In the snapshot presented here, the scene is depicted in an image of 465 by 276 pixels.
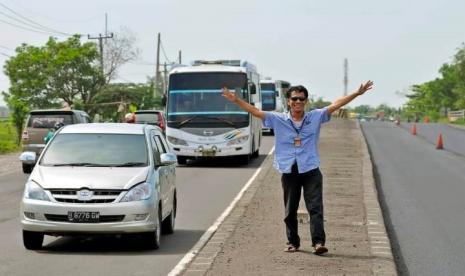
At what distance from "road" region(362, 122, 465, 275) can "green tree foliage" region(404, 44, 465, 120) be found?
8128cm

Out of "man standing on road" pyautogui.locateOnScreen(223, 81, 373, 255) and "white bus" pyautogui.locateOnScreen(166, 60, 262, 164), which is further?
"white bus" pyautogui.locateOnScreen(166, 60, 262, 164)

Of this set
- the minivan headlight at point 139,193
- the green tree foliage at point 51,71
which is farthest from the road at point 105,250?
the green tree foliage at point 51,71

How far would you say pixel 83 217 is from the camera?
1108cm

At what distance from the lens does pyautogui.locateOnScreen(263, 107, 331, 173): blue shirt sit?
406 inches

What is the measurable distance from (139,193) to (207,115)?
17.6 meters

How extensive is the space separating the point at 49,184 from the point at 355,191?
28.7 ft

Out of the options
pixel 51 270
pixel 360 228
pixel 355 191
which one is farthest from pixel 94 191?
pixel 355 191

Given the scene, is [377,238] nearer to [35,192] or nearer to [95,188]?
[95,188]

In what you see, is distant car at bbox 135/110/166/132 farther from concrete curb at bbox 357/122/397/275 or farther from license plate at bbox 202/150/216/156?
concrete curb at bbox 357/122/397/275

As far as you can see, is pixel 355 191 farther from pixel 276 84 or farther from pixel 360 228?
pixel 276 84

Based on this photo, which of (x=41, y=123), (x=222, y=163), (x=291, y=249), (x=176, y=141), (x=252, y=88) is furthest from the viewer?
(x=222, y=163)

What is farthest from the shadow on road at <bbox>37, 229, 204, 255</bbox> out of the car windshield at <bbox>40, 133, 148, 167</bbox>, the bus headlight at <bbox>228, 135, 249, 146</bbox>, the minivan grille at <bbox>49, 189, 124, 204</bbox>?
the bus headlight at <bbox>228, 135, 249, 146</bbox>

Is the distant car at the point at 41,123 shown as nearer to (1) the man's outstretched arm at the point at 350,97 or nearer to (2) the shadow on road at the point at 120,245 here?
(2) the shadow on road at the point at 120,245

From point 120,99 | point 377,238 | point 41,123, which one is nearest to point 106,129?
point 377,238
